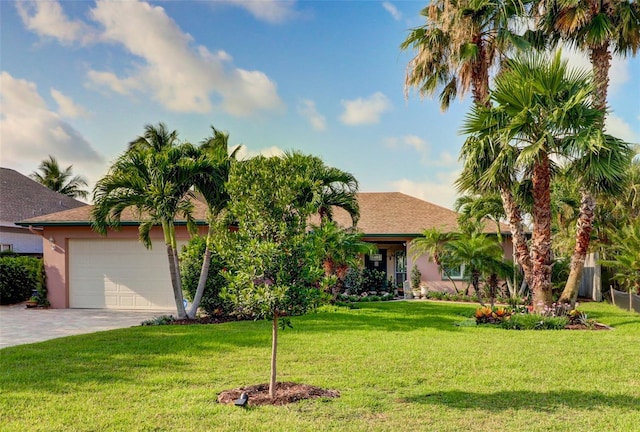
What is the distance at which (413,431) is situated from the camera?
475cm

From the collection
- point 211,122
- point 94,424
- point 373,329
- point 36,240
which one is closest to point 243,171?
point 94,424

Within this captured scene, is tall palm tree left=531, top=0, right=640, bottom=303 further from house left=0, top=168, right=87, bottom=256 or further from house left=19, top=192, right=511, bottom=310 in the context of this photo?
house left=0, top=168, right=87, bottom=256

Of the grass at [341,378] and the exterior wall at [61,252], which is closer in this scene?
the grass at [341,378]

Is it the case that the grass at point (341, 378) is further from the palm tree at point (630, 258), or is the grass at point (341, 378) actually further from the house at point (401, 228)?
the house at point (401, 228)

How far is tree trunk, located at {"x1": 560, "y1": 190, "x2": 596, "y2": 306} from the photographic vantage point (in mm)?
12602

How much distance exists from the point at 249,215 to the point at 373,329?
637 centimetres

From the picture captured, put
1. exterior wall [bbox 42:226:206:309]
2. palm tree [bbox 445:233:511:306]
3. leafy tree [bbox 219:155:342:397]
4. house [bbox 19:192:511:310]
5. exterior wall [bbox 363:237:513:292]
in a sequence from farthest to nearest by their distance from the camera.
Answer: exterior wall [bbox 363:237:513:292], exterior wall [bbox 42:226:206:309], house [bbox 19:192:511:310], palm tree [bbox 445:233:511:306], leafy tree [bbox 219:155:342:397]

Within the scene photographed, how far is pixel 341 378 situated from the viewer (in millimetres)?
6762

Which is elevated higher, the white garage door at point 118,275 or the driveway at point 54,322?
the white garage door at point 118,275

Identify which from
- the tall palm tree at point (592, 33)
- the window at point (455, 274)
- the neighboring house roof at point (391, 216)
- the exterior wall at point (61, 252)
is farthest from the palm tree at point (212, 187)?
the window at point (455, 274)

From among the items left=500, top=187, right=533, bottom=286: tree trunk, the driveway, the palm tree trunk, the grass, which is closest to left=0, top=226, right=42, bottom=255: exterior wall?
the driveway

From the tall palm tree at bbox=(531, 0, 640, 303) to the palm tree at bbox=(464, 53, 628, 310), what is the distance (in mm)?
1025

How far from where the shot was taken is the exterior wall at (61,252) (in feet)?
53.4

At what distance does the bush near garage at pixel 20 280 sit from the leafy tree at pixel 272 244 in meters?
13.8
